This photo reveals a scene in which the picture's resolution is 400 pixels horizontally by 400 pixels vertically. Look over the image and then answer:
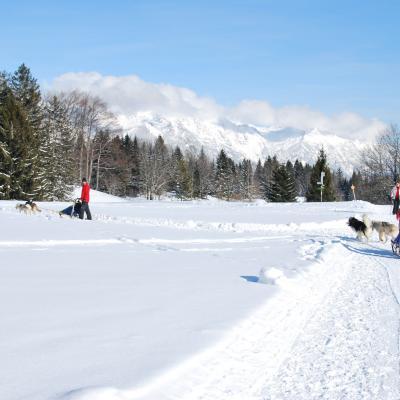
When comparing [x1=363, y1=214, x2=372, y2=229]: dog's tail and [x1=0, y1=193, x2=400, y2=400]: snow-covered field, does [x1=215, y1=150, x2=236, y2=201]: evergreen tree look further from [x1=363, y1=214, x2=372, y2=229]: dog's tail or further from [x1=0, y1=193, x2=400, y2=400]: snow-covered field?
[x1=0, y1=193, x2=400, y2=400]: snow-covered field

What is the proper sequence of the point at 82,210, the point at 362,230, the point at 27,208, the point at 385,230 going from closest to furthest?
the point at 385,230
the point at 362,230
the point at 82,210
the point at 27,208

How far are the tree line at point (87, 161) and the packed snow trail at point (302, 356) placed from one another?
34229 mm

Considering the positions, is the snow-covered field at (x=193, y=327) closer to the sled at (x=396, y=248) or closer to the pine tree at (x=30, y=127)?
the sled at (x=396, y=248)

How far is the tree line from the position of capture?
38.5m

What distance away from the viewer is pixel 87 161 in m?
54.8

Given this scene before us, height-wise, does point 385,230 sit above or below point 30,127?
below

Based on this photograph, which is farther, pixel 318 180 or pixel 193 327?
pixel 318 180

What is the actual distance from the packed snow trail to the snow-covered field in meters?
0.01

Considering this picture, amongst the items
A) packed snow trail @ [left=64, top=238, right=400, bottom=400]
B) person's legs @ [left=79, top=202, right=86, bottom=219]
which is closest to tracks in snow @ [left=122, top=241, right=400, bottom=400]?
packed snow trail @ [left=64, top=238, right=400, bottom=400]

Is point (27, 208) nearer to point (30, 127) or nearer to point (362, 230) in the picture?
point (362, 230)

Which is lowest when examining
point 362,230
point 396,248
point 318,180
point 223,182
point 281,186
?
point 396,248

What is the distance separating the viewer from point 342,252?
545 inches

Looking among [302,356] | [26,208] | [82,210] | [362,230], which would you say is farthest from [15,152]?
[302,356]

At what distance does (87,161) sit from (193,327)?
51.5m
